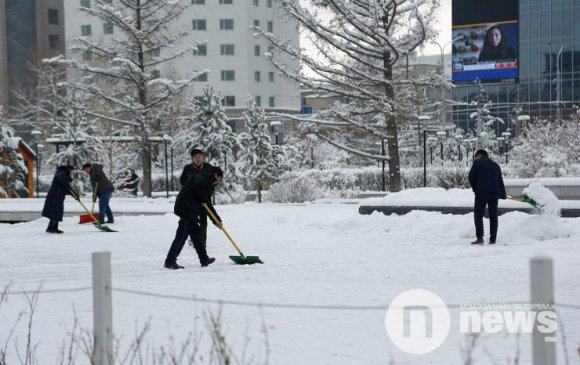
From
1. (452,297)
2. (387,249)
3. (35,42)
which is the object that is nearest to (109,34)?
(35,42)

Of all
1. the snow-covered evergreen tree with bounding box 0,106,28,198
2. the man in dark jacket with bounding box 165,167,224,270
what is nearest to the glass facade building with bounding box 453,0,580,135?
the snow-covered evergreen tree with bounding box 0,106,28,198

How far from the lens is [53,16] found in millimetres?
82188

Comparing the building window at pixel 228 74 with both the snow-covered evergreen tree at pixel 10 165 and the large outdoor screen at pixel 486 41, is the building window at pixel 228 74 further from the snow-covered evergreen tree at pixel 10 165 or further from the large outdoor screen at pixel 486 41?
the snow-covered evergreen tree at pixel 10 165

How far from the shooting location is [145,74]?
1151 inches

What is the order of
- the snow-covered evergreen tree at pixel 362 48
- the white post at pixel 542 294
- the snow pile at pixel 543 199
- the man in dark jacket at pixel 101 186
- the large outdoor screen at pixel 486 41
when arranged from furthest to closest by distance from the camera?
1. the large outdoor screen at pixel 486 41
2. the snow-covered evergreen tree at pixel 362 48
3. the man in dark jacket at pixel 101 186
4. the snow pile at pixel 543 199
5. the white post at pixel 542 294

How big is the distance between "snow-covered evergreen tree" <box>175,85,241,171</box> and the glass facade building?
52.8 meters

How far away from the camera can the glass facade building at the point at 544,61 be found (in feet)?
263

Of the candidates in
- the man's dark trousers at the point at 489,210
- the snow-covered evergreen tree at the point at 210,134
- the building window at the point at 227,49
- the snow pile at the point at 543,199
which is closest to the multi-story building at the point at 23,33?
the building window at the point at 227,49

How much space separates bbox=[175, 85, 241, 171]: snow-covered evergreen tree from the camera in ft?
95.3

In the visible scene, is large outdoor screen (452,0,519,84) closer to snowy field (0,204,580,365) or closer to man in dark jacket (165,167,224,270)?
snowy field (0,204,580,365)

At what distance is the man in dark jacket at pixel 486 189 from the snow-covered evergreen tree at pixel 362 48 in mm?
10316

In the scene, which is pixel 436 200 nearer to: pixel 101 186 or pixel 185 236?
pixel 101 186

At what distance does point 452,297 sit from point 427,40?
16873 mm

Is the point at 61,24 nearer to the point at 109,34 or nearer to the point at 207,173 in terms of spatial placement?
the point at 109,34
